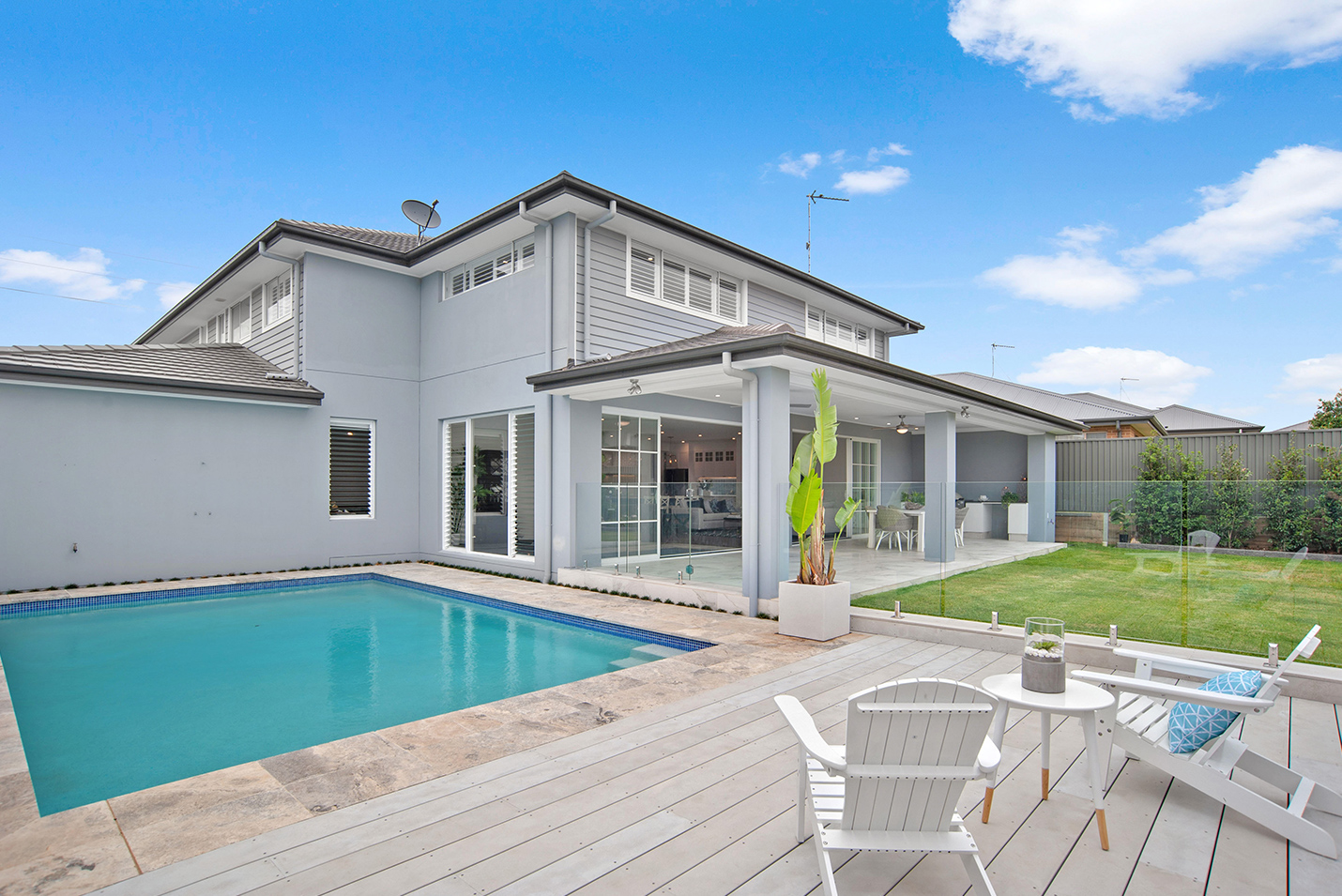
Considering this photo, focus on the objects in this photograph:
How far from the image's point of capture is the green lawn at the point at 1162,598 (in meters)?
5.13

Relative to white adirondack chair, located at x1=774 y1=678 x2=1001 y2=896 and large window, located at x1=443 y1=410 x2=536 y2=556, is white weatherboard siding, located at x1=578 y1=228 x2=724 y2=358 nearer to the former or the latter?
large window, located at x1=443 y1=410 x2=536 y2=556

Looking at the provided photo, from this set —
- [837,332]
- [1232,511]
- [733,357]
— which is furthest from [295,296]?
[1232,511]

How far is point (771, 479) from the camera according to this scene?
25.3 ft

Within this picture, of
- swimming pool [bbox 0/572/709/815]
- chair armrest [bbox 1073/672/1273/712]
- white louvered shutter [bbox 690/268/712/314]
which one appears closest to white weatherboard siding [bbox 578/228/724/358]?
white louvered shutter [bbox 690/268/712/314]

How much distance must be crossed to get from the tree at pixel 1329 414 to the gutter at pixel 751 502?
2733 cm

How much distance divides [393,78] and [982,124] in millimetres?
16409

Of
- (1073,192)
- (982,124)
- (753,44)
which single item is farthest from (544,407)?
(1073,192)

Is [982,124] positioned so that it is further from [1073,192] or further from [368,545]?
[368,545]

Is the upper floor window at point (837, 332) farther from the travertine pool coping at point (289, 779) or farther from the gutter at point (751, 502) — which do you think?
the travertine pool coping at point (289, 779)

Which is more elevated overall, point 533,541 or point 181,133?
point 181,133

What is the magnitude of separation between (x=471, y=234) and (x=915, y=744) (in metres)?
10.6

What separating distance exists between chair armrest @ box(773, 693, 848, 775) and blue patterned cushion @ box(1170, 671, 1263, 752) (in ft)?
5.99

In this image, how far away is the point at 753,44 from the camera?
639 inches

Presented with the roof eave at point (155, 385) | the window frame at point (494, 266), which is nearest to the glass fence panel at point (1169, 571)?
the window frame at point (494, 266)
